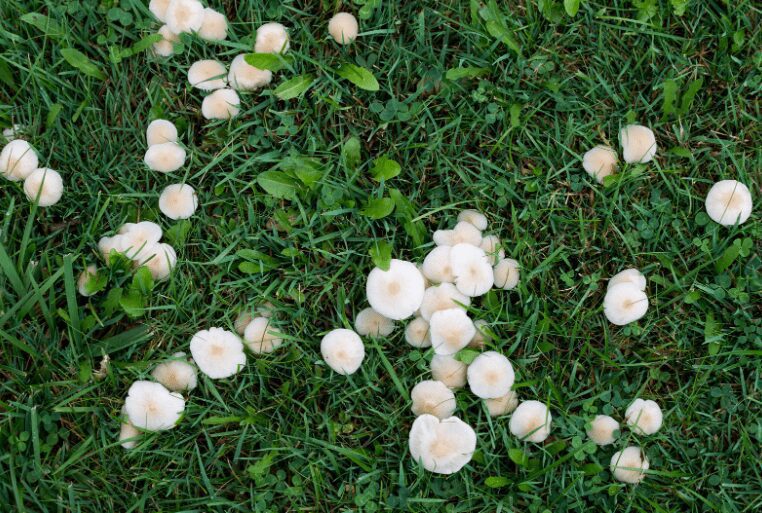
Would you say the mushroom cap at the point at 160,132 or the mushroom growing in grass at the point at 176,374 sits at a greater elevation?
the mushroom cap at the point at 160,132

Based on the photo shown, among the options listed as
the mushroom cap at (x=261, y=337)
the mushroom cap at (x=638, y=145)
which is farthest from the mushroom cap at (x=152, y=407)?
the mushroom cap at (x=638, y=145)

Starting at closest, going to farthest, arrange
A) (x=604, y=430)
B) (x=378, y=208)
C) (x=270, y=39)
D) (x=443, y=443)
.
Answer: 1. (x=443, y=443)
2. (x=604, y=430)
3. (x=378, y=208)
4. (x=270, y=39)

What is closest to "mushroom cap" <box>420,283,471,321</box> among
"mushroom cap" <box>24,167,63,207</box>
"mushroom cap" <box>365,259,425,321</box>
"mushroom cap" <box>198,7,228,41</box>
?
"mushroom cap" <box>365,259,425,321</box>

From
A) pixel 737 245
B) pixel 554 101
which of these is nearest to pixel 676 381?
pixel 737 245

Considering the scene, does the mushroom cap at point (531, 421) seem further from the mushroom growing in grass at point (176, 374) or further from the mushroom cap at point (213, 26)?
the mushroom cap at point (213, 26)

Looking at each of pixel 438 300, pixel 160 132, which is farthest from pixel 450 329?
pixel 160 132

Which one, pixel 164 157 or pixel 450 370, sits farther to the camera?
pixel 164 157

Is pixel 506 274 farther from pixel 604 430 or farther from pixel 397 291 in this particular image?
pixel 604 430
